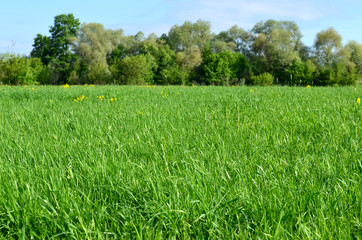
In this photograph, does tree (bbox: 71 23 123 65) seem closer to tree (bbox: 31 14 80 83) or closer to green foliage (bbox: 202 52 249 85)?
tree (bbox: 31 14 80 83)

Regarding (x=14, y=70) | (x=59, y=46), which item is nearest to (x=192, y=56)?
(x=59, y=46)

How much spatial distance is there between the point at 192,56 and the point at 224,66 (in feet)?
22.5

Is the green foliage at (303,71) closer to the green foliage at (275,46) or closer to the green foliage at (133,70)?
the green foliage at (275,46)

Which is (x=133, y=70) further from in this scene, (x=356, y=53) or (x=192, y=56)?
(x=356, y=53)

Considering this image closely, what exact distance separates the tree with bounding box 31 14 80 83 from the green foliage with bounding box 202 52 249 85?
2866cm

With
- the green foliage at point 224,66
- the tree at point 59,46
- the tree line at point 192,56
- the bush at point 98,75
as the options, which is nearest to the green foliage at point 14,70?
the tree line at point 192,56

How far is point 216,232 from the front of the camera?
1507 mm

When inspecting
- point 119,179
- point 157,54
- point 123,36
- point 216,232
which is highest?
point 123,36

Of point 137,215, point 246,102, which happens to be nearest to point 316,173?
point 137,215

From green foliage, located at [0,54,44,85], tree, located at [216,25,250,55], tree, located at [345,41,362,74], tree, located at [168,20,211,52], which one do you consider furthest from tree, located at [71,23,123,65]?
tree, located at [345,41,362,74]

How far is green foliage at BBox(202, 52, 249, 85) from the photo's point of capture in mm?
56812

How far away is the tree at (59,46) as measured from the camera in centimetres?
6234

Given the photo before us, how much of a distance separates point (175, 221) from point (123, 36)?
69857mm

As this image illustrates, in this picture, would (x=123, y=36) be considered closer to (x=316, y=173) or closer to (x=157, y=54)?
(x=157, y=54)
